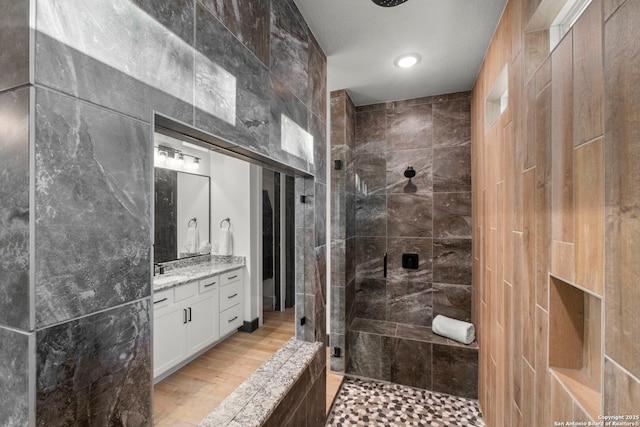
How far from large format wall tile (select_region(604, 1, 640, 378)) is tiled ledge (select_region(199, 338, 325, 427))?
1.27 metres

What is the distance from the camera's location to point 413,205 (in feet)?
9.74

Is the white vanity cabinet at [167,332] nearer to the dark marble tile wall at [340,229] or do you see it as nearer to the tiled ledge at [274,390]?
the tiled ledge at [274,390]

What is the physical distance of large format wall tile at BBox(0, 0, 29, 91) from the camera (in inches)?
21.2

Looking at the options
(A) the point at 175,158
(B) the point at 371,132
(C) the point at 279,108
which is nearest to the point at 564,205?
(C) the point at 279,108

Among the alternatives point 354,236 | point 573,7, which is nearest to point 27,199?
point 573,7

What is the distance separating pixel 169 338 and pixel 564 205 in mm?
1566

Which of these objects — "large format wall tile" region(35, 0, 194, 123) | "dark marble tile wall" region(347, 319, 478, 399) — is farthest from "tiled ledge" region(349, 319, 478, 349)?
"large format wall tile" region(35, 0, 194, 123)

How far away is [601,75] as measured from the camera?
81 centimetres

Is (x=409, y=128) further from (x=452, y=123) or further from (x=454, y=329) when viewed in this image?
(x=454, y=329)

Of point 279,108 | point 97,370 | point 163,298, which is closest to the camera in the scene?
point 97,370

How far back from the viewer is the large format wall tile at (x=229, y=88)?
950 millimetres

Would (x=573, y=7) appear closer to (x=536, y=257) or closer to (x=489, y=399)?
(x=536, y=257)

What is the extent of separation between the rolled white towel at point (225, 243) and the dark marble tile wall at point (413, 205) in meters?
2.01

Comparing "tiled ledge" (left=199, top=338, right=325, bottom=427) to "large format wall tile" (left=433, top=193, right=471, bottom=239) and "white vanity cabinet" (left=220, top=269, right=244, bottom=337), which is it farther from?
"large format wall tile" (left=433, top=193, right=471, bottom=239)
